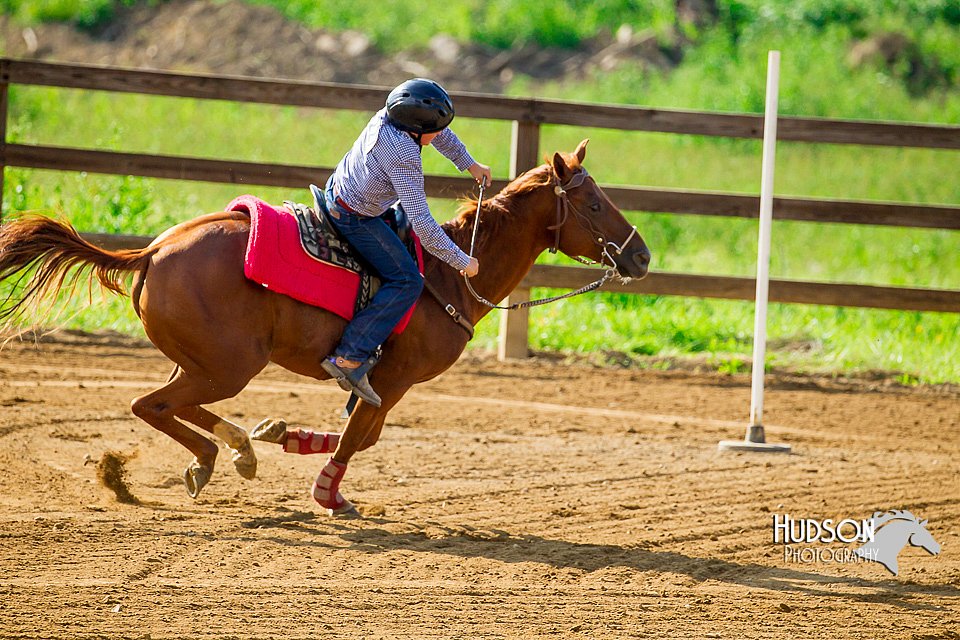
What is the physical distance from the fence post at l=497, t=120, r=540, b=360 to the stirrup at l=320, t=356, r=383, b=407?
15.2 ft

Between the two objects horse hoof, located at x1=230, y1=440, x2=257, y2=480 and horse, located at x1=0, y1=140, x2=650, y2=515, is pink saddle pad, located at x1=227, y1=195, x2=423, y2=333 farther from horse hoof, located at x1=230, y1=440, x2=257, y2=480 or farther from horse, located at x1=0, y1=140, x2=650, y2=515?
horse hoof, located at x1=230, y1=440, x2=257, y2=480

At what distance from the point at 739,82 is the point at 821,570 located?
1835 centimetres

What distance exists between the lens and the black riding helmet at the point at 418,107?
5.63m

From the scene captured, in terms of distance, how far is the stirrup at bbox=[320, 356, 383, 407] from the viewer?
229 inches

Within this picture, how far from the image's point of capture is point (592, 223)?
20.8ft

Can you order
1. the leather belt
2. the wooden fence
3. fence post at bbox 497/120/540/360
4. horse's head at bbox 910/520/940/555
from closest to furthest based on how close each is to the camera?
the leather belt < horse's head at bbox 910/520/940/555 < the wooden fence < fence post at bbox 497/120/540/360

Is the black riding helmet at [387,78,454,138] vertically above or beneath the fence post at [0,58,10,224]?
beneath

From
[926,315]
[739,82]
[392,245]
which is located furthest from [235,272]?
[739,82]

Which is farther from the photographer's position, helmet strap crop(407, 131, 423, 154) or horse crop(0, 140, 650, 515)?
helmet strap crop(407, 131, 423, 154)

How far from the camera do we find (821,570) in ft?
18.6

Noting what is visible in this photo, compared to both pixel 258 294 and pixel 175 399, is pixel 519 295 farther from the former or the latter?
pixel 175 399

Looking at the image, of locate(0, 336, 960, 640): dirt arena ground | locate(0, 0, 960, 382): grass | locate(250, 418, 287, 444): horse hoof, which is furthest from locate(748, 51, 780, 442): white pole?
locate(250, 418, 287, 444): horse hoof

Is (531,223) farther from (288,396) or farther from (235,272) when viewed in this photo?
(288,396)

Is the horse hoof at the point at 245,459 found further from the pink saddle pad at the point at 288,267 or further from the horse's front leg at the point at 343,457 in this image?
the pink saddle pad at the point at 288,267
